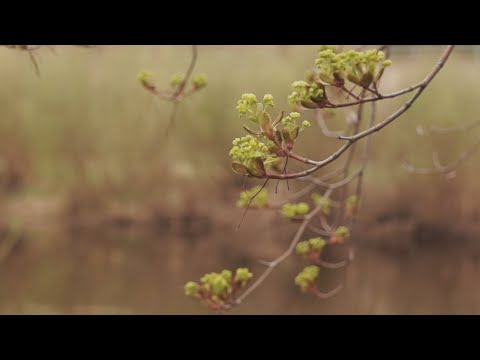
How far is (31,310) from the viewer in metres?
5.61

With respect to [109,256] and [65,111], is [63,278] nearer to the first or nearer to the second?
[109,256]

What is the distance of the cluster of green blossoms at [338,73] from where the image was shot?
1240 millimetres

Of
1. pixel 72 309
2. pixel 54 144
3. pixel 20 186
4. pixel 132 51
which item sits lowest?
pixel 72 309

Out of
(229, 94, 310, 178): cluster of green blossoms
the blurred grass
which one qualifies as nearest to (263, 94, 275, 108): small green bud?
(229, 94, 310, 178): cluster of green blossoms

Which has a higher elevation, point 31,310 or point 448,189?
point 448,189

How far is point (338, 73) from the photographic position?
4.17ft

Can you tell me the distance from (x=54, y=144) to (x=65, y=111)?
431 millimetres

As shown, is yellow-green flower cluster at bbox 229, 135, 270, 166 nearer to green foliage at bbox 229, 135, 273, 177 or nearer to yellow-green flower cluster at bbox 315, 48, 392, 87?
green foliage at bbox 229, 135, 273, 177

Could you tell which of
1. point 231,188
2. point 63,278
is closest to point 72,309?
point 63,278

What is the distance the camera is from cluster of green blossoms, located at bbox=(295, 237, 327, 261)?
89.7 inches

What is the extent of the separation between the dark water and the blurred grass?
0.73m

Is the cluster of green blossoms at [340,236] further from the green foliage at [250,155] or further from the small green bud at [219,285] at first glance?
the green foliage at [250,155]

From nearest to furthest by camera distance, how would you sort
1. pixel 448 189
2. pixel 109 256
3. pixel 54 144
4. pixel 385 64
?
pixel 385 64 < pixel 109 256 < pixel 448 189 < pixel 54 144

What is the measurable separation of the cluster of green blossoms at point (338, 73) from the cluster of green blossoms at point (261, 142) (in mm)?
93
